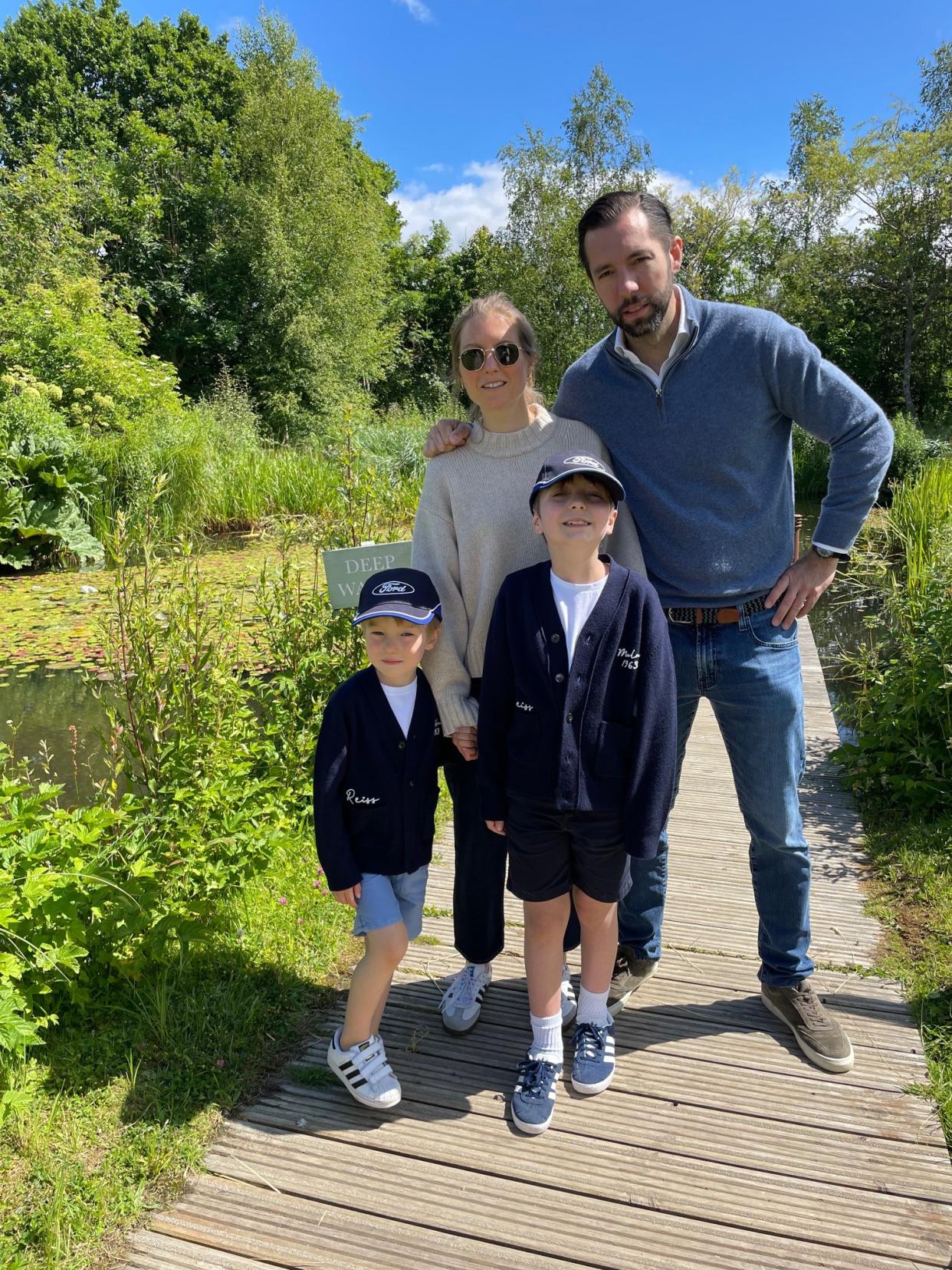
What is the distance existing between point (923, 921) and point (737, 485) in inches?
66.9

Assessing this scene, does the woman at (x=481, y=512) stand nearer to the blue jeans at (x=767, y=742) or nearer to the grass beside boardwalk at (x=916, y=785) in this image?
the blue jeans at (x=767, y=742)

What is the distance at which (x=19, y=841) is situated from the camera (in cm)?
219

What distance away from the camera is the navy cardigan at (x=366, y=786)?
6.37 ft

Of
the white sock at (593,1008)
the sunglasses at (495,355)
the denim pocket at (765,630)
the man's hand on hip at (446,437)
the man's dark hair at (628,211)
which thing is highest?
the man's dark hair at (628,211)

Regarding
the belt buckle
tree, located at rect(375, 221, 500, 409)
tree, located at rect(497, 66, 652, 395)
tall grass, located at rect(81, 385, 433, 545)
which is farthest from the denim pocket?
tree, located at rect(375, 221, 500, 409)

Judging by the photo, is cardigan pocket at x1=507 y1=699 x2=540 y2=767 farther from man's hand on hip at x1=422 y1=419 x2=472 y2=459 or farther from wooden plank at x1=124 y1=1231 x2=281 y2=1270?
wooden plank at x1=124 y1=1231 x2=281 y2=1270

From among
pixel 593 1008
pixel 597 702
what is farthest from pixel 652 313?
pixel 593 1008

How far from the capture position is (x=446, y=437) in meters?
2.10

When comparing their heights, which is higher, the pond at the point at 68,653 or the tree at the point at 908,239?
the tree at the point at 908,239

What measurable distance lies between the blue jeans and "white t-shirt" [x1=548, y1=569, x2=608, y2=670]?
0.39 m

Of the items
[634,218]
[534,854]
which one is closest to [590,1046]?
[534,854]

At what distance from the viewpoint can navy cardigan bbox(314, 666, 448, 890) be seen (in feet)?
6.37

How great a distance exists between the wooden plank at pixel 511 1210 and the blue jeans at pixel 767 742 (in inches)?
29.4

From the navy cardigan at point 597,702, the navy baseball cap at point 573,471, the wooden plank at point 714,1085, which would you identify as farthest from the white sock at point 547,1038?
the navy baseball cap at point 573,471
